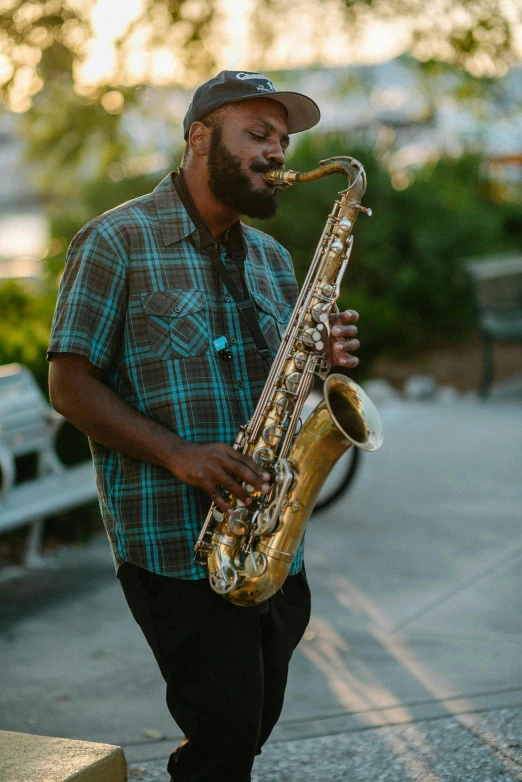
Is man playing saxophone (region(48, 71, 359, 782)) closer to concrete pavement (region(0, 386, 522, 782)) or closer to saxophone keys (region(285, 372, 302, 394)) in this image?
saxophone keys (region(285, 372, 302, 394))

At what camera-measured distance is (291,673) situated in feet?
14.6

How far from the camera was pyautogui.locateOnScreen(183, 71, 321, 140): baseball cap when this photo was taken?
2795mm

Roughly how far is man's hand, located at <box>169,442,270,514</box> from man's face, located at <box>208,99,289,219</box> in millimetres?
643

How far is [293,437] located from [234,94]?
907 millimetres

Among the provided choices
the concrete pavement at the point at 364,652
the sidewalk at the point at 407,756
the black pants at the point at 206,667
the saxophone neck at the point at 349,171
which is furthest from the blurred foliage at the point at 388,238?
the black pants at the point at 206,667

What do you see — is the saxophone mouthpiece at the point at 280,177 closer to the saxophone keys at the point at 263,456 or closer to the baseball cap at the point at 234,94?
the baseball cap at the point at 234,94

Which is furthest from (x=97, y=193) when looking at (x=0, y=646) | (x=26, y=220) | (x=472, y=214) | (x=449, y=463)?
(x=26, y=220)

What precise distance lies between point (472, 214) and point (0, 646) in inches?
400

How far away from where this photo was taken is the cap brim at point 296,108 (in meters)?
2.81

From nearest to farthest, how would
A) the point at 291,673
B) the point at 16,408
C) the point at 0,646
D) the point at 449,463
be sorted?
the point at 291,673 < the point at 0,646 < the point at 16,408 < the point at 449,463

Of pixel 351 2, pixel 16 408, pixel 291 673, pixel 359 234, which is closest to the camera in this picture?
pixel 291 673

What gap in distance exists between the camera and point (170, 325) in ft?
9.05

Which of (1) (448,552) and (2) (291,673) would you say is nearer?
(2) (291,673)

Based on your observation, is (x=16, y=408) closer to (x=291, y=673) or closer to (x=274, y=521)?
(x=291, y=673)
